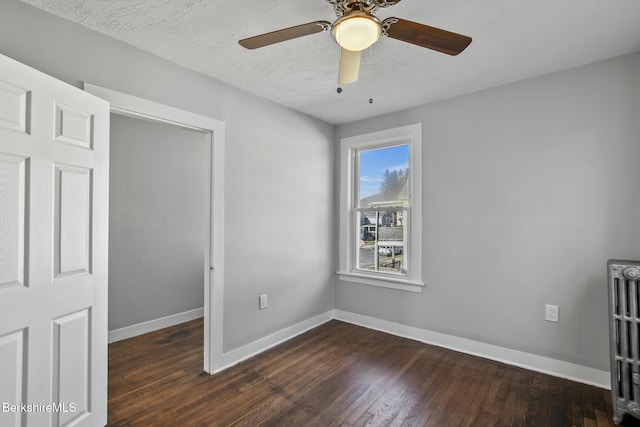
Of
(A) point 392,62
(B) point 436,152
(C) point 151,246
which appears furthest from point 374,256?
(C) point 151,246

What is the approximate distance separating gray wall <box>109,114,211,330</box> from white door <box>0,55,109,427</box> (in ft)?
4.80

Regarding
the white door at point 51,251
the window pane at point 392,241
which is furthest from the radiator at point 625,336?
the white door at point 51,251

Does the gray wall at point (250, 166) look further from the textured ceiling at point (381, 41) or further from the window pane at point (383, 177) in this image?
the window pane at point (383, 177)

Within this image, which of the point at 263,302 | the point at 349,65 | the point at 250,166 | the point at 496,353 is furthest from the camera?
the point at 263,302

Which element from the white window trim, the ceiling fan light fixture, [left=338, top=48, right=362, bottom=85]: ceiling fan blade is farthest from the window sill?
the ceiling fan light fixture

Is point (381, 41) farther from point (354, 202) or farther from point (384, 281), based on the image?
point (384, 281)

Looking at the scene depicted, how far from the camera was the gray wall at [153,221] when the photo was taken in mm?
3291

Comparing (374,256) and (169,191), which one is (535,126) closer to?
(374,256)

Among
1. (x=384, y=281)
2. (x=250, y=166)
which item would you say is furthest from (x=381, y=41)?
(x=384, y=281)

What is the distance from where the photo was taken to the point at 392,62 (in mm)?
2297

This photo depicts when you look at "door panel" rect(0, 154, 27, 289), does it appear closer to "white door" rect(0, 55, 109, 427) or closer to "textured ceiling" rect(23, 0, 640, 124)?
"white door" rect(0, 55, 109, 427)

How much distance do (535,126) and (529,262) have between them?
3.67ft

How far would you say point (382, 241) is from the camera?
355 centimetres

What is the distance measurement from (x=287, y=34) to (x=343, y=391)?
231cm
